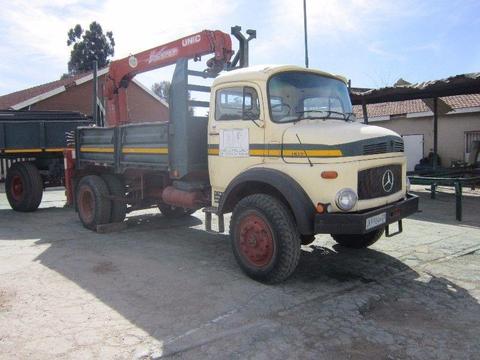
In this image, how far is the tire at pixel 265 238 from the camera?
16.3 ft

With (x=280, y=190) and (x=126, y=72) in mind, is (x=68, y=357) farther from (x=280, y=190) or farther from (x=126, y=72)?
(x=126, y=72)

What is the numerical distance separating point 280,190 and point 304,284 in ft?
3.85

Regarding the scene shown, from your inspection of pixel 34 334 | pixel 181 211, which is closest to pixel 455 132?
pixel 181 211

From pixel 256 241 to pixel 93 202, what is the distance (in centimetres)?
419

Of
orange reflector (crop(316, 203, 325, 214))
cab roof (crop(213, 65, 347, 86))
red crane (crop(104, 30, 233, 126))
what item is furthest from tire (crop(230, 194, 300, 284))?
red crane (crop(104, 30, 233, 126))

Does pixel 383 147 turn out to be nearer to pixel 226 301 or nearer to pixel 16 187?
pixel 226 301

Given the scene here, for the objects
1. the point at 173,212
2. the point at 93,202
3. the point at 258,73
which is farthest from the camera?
the point at 173,212

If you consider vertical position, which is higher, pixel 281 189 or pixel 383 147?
pixel 383 147

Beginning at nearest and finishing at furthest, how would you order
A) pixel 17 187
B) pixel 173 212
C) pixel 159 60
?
pixel 159 60
pixel 173 212
pixel 17 187

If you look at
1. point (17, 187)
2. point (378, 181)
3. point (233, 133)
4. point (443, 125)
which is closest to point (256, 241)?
point (233, 133)

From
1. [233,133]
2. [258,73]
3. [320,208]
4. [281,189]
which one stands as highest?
[258,73]

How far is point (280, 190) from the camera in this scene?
494cm

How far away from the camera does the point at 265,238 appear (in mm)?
5176

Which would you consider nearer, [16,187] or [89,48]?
[16,187]
